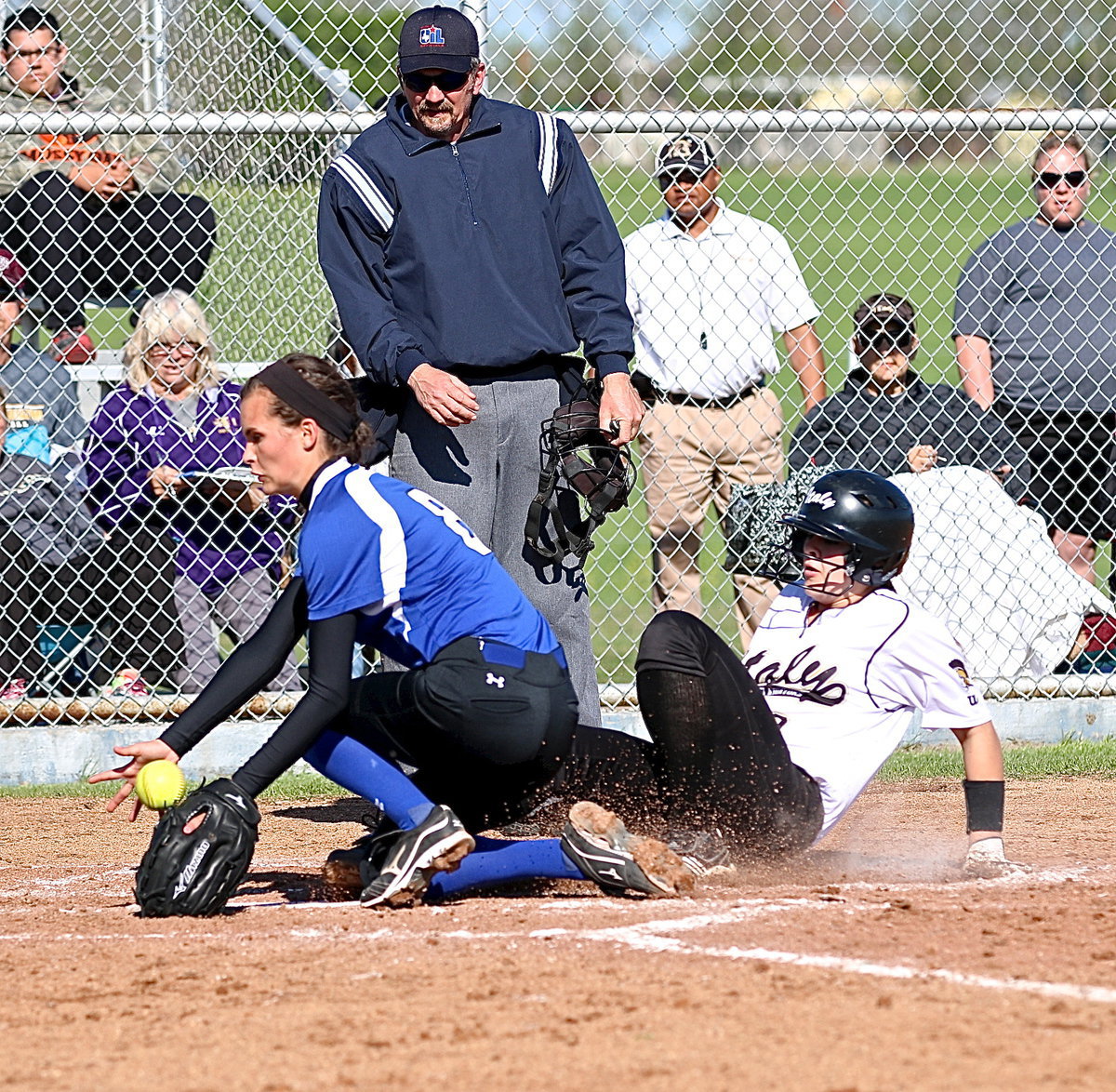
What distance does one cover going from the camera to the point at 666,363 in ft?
21.7

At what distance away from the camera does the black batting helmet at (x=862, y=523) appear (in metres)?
4.00

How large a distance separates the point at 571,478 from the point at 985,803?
1456 mm

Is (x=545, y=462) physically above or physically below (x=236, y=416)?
above

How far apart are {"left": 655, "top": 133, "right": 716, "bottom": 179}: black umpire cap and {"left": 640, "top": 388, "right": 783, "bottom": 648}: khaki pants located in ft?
3.09

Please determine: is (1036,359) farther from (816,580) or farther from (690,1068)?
(690,1068)

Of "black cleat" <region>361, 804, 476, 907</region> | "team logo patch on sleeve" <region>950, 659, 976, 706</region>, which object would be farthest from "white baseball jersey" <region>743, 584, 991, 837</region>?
"black cleat" <region>361, 804, 476, 907</region>

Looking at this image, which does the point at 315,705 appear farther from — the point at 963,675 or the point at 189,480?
the point at 189,480

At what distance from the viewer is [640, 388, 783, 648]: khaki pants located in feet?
21.6

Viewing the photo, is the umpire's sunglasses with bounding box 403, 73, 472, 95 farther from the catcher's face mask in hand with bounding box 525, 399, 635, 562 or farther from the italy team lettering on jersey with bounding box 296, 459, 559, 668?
the italy team lettering on jersey with bounding box 296, 459, 559, 668

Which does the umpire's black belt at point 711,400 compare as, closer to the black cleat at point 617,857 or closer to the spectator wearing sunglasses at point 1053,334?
the spectator wearing sunglasses at point 1053,334

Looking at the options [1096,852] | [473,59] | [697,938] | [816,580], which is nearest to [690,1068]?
[697,938]

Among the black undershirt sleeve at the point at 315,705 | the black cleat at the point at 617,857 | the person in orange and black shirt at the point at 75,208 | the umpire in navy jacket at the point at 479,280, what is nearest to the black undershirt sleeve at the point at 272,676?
the black undershirt sleeve at the point at 315,705

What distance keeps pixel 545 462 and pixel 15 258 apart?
2863 millimetres

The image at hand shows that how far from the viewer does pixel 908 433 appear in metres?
6.59
